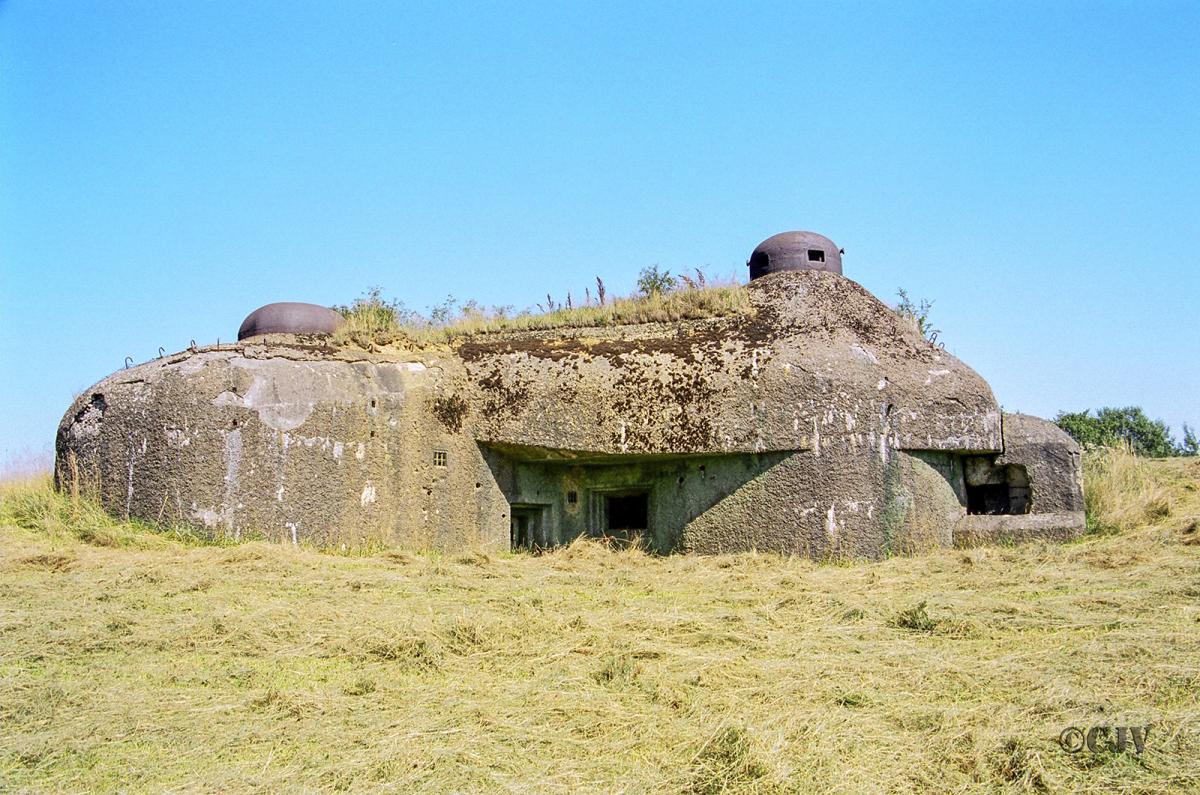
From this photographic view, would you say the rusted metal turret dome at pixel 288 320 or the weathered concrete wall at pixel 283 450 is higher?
the rusted metal turret dome at pixel 288 320

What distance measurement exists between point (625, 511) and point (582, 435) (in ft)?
6.22

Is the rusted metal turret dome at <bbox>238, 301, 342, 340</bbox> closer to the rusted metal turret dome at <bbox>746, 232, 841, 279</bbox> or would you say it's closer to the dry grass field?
the dry grass field

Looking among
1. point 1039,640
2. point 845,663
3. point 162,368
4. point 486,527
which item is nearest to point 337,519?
point 486,527

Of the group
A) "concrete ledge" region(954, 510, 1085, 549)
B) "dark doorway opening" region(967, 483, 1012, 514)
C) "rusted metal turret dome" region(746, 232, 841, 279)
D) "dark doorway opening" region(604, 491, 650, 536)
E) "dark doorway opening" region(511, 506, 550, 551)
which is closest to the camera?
"concrete ledge" region(954, 510, 1085, 549)

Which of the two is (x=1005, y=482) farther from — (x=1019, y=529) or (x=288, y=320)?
(x=288, y=320)

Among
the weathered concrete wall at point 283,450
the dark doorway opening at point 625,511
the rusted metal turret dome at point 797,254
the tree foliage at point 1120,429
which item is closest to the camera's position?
the weathered concrete wall at point 283,450

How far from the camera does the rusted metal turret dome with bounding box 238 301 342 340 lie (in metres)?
13.9

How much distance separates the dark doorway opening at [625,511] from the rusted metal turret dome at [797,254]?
367 cm

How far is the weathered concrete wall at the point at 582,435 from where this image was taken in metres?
11.0

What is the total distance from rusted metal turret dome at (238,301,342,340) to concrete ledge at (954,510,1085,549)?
28.5ft

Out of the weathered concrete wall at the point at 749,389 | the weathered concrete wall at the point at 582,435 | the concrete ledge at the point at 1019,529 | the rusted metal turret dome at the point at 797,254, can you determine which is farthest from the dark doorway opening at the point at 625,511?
the concrete ledge at the point at 1019,529

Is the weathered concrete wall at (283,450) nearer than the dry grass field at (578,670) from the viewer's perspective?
No

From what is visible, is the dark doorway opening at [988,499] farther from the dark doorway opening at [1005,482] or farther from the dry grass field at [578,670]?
the dry grass field at [578,670]

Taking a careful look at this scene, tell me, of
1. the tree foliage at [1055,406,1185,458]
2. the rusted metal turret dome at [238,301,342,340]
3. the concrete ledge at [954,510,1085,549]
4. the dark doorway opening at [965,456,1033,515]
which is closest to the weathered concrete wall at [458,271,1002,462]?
the dark doorway opening at [965,456,1033,515]
